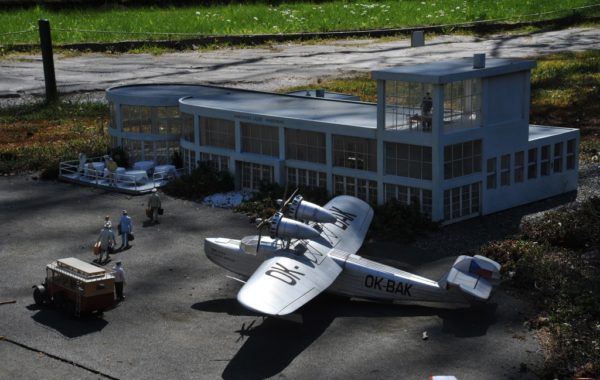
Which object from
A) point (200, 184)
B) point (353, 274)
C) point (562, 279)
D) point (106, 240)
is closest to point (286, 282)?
point (353, 274)

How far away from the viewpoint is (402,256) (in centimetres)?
3534

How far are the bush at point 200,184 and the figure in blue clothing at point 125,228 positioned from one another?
6880 mm

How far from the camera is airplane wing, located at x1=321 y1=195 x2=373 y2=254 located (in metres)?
33.7

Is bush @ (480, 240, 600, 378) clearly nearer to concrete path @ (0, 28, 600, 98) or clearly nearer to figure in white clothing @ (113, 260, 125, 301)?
figure in white clothing @ (113, 260, 125, 301)

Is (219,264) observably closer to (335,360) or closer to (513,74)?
(335,360)

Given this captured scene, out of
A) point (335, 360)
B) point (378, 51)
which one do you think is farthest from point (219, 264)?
point (378, 51)

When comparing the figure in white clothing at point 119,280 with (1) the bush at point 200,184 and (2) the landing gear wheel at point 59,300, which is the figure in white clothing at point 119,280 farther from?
(1) the bush at point 200,184

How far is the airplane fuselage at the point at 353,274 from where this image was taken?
29.8 metres

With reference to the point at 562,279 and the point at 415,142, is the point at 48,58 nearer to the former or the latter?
the point at 415,142

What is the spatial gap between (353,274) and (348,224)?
4475mm

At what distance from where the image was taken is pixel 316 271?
1177 inches

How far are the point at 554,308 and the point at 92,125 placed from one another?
36235 millimetres

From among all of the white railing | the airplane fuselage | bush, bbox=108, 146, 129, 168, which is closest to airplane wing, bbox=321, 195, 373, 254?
the airplane fuselage

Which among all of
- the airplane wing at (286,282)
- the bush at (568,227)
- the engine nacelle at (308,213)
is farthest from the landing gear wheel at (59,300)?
the bush at (568,227)
